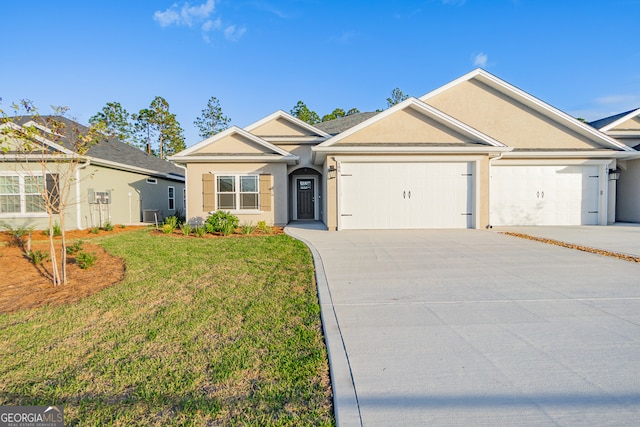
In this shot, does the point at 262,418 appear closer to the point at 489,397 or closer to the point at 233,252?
the point at 489,397

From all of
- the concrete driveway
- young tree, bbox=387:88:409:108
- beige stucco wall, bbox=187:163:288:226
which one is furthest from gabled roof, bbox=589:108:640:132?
young tree, bbox=387:88:409:108

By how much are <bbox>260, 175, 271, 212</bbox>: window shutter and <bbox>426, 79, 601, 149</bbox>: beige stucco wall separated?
25.4ft

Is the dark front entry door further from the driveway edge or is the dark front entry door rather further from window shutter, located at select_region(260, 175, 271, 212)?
the driveway edge

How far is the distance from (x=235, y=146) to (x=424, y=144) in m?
7.46

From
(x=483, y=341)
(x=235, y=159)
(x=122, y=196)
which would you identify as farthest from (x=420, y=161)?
(x=122, y=196)

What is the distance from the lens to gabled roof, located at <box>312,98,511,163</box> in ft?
35.8

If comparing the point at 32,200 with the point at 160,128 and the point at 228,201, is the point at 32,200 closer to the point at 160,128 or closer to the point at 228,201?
the point at 228,201

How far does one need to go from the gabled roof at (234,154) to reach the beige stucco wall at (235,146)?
43mm

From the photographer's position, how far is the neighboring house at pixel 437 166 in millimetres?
11227

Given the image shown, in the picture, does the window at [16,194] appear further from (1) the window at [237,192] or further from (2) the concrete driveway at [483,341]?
(2) the concrete driveway at [483,341]

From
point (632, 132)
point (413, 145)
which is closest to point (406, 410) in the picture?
point (413, 145)

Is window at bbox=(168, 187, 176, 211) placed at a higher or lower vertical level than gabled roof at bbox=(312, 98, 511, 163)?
lower

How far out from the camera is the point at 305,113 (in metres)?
42.1

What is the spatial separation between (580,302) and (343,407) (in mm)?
3823
